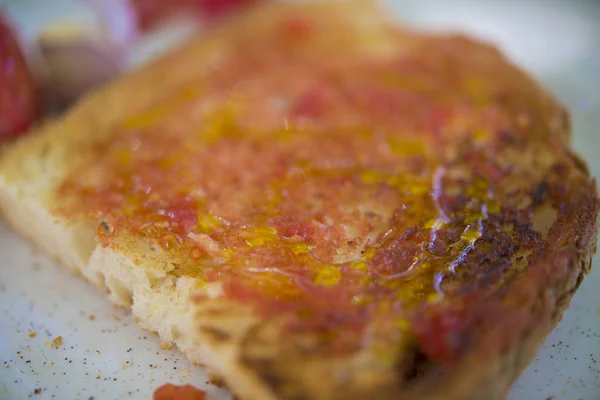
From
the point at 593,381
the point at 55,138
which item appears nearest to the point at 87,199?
the point at 55,138

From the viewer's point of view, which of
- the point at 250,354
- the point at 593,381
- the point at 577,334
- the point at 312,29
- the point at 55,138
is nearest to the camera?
the point at 250,354

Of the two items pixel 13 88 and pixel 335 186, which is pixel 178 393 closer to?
pixel 335 186

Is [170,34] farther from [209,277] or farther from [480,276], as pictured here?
[480,276]

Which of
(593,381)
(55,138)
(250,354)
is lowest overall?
(250,354)

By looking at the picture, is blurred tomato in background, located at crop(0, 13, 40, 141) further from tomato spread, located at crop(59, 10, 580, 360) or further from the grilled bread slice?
tomato spread, located at crop(59, 10, 580, 360)

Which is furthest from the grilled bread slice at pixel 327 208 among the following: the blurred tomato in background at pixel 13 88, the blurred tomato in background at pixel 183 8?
the blurred tomato in background at pixel 183 8

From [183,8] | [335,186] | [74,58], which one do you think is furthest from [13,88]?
[335,186]
